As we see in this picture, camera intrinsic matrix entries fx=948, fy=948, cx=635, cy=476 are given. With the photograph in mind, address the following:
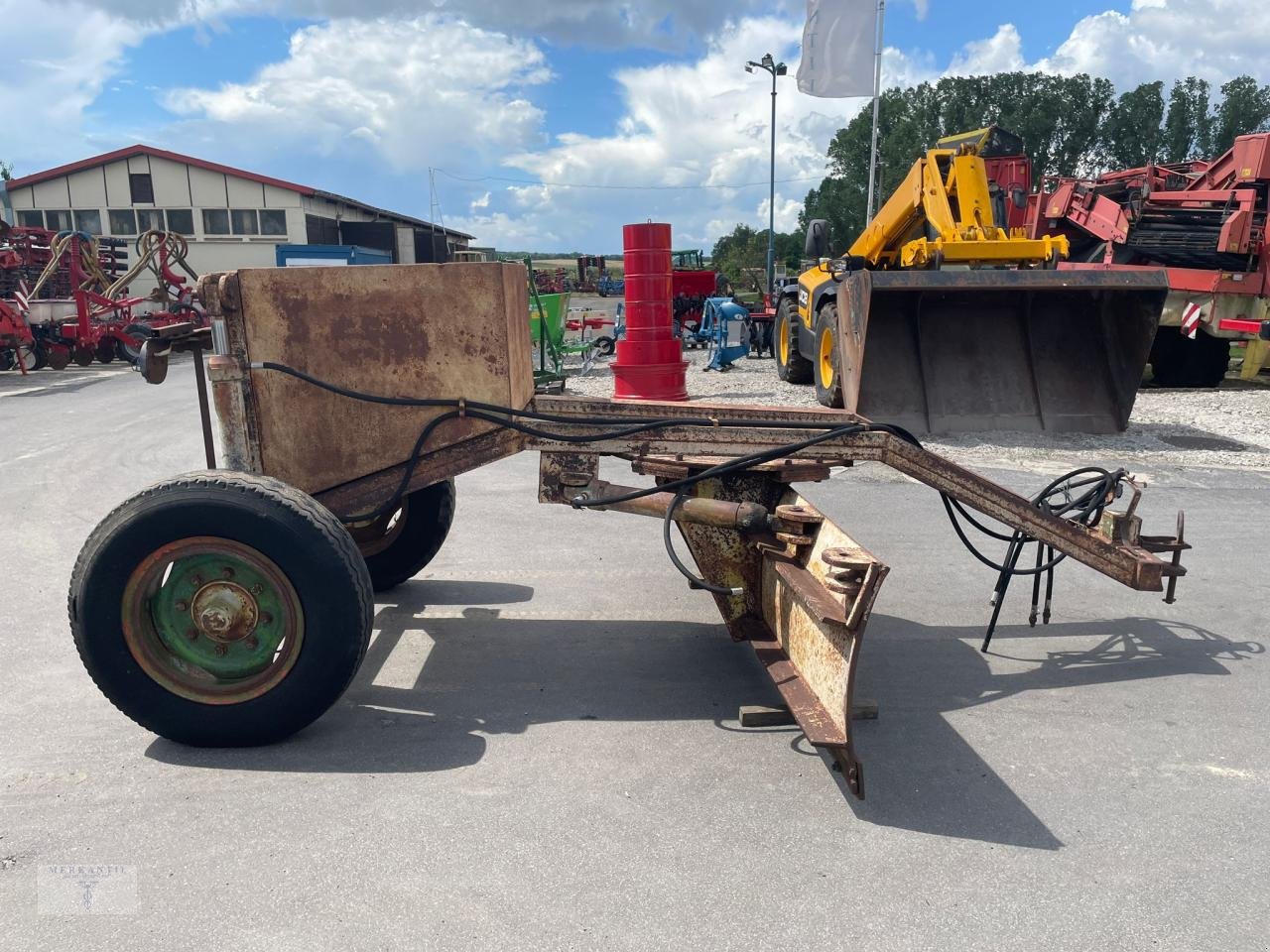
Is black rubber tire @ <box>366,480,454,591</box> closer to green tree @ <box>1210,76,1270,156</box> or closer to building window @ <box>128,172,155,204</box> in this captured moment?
building window @ <box>128,172,155,204</box>

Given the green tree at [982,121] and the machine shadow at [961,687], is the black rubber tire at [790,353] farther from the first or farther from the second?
the green tree at [982,121]

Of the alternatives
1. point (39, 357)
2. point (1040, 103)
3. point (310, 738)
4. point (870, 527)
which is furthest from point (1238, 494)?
point (1040, 103)

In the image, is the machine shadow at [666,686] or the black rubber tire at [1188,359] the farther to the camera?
the black rubber tire at [1188,359]

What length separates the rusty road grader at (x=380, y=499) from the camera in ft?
10.6

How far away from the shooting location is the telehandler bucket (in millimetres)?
9266

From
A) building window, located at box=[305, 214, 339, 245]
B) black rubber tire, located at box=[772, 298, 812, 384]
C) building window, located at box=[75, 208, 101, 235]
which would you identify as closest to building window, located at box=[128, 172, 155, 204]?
building window, located at box=[75, 208, 101, 235]

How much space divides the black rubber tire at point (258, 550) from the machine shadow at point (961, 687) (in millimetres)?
1814

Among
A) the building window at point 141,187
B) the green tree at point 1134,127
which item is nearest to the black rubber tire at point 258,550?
the building window at point 141,187

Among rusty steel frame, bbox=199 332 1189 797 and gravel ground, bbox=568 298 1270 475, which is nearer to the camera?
rusty steel frame, bbox=199 332 1189 797

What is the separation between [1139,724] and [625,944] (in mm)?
2334

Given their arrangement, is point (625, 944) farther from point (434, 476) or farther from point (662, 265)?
point (662, 265)

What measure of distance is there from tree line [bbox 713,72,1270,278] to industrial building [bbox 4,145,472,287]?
28686 mm

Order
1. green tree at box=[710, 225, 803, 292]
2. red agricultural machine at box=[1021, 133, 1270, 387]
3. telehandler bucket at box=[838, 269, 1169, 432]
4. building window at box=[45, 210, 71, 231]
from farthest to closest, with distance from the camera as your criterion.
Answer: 1. green tree at box=[710, 225, 803, 292]
2. building window at box=[45, 210, 71, 231]
3. red agricultural machine at box=[1021, 133, 1270, 387]
4. telehandler bucket at box=[838, 269, 1169, 432]

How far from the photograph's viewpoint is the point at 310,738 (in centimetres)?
345
